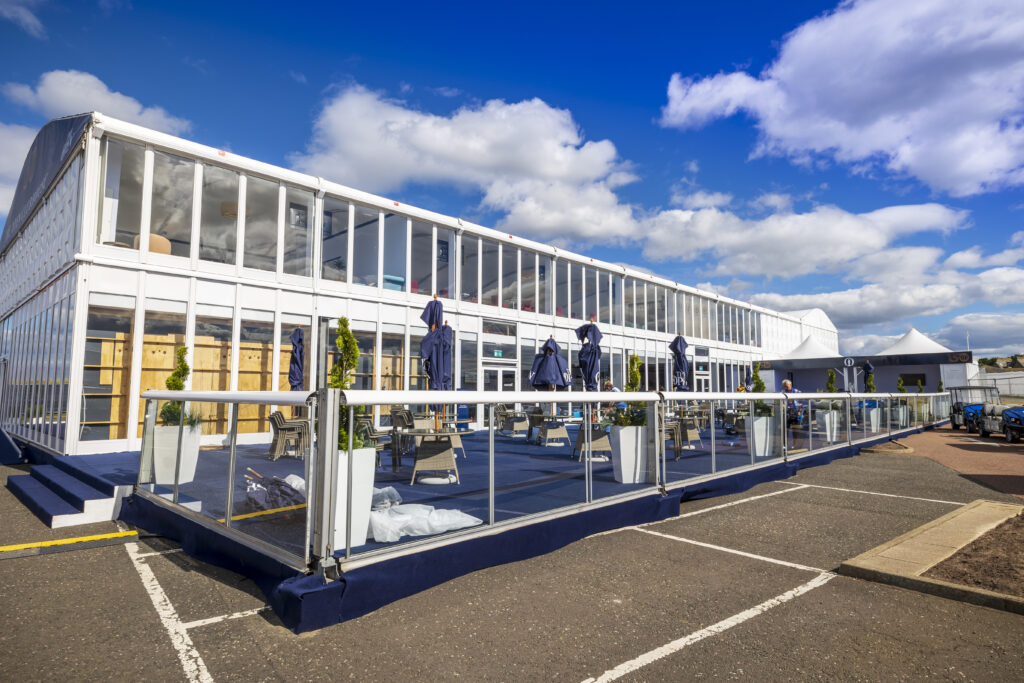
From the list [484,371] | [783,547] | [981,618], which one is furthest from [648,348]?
[981,618]

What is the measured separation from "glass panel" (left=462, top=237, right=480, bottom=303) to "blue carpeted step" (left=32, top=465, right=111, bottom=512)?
436 inches

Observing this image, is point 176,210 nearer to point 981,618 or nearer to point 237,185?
point 237,185

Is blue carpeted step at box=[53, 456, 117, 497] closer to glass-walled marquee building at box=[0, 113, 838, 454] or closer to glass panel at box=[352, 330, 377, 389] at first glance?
glass-walled marquee building at box=[0, 113, 838, 454]

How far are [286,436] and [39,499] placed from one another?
19.0ft

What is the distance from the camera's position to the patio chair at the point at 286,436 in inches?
160

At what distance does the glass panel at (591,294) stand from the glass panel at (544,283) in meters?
2.39

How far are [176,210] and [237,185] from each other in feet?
5.01

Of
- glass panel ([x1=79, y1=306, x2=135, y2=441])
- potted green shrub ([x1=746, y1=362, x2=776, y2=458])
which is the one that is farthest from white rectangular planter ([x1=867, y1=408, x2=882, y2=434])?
glass panel ([x1=79, y1=306, x2=135, y2=441])

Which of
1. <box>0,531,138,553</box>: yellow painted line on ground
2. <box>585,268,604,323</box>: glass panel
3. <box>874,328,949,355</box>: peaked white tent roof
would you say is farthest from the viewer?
<box>874,328,949,355</box>: peaked white tent roof

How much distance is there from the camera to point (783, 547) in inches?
226

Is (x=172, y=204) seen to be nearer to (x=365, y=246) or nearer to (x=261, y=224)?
(x=261, y=224)

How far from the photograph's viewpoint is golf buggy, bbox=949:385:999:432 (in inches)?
795

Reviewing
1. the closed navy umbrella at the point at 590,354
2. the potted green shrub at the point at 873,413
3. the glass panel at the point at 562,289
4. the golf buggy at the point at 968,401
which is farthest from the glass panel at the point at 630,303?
the golf buggy at the point at 968,401

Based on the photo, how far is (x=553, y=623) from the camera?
3.89 m
